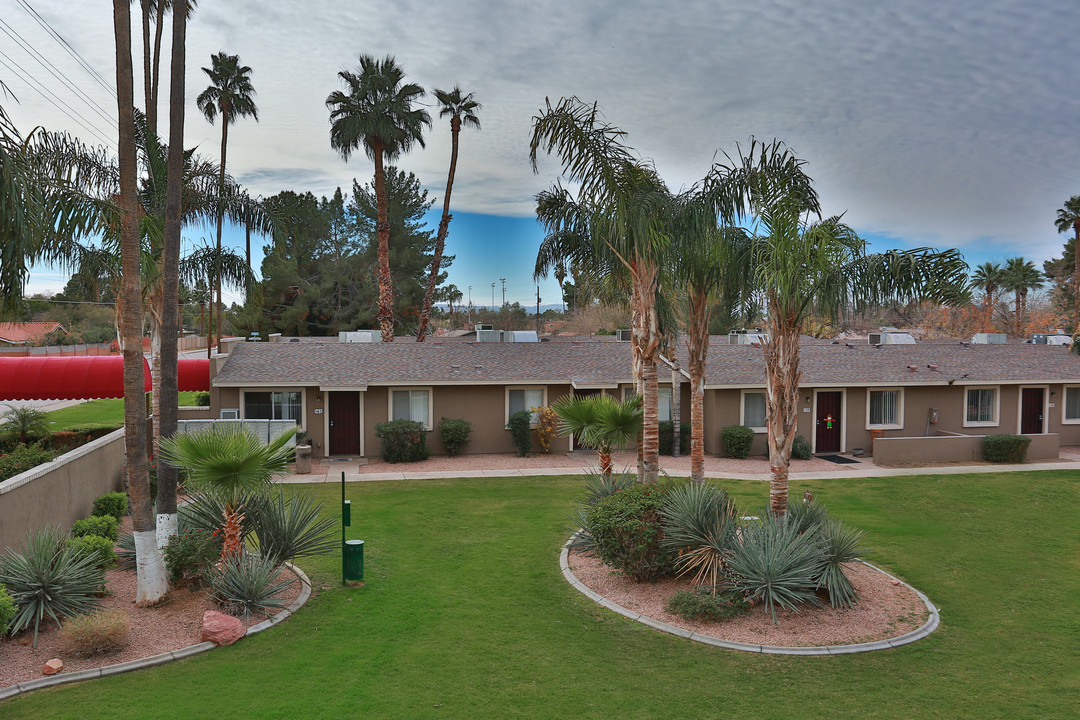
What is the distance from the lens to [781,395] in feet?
35.9

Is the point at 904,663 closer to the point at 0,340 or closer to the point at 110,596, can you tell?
the point at 110,596

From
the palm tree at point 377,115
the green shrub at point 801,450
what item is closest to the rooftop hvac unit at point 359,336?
the palm tree at point 377,115

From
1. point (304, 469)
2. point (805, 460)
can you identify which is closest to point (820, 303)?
point (805, 460)

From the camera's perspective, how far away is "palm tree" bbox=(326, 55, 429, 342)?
1123 inches

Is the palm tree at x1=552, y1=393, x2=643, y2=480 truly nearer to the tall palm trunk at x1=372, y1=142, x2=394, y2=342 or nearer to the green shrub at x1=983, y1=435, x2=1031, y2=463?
the green shrub at x1=983, y1=435, x2=1031, y2=463

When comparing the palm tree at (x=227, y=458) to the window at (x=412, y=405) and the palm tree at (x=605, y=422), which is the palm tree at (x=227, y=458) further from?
the window at (x=412, y=405)

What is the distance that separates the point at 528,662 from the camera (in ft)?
27.8

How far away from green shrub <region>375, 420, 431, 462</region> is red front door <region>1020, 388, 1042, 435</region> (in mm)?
21627

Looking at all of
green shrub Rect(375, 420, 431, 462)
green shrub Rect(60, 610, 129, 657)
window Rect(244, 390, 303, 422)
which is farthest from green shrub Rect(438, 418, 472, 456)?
green shrub Rect(60, 610, 129, 657)

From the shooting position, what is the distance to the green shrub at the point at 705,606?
9586mm

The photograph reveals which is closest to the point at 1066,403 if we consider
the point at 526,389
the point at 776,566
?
the point at 526,389

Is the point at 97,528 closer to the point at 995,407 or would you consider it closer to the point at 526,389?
the point at 526,389

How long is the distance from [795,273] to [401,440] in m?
14.5

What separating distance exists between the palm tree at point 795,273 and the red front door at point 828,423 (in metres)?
12.9
